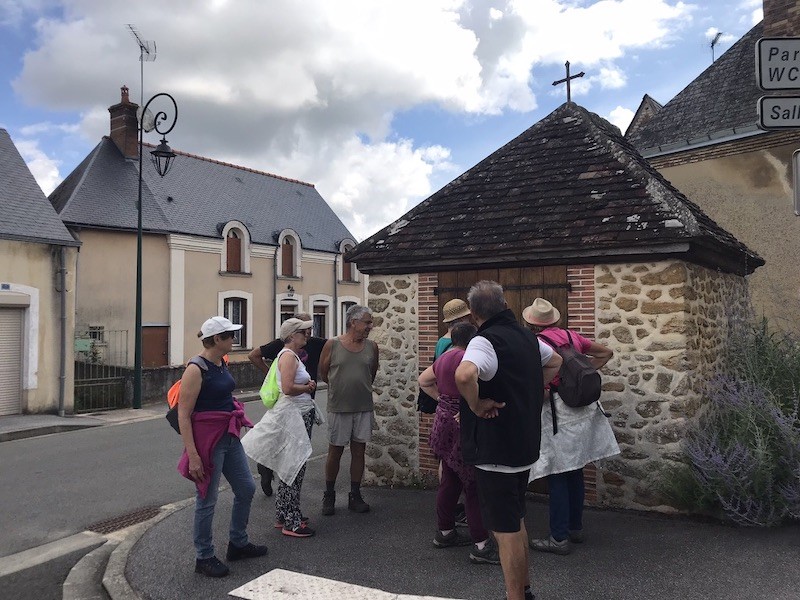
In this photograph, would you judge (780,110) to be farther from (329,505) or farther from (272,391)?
(329,505)

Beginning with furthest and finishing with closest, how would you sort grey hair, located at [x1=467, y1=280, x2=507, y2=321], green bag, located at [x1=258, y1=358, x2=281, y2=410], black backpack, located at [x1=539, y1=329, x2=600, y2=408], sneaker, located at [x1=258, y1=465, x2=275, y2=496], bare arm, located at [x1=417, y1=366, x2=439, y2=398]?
sneaker, located at [x1=258, y1=465, x2=275, y2=496] → green bag, located at [x1=258, y1=358, x2=281, y2=410] → bare arm, located at [x1=417, y1=366, x2=439, y2=398] → black backpack, located at [x1=539, y1=329, x2=600, y2=408] → grey hair, located at [x1=467, y1=280, x2=507, y2=321]

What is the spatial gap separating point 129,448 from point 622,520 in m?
7.62

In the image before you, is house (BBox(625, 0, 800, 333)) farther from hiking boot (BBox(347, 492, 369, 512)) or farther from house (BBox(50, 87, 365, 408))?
house (BBox(50, 87, 365, 408))

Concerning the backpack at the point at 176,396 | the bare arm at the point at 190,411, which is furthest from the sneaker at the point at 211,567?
the backpack at the point at 176,396

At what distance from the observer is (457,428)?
455cm

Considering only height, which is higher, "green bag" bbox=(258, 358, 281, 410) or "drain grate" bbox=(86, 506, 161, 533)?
"green bag" bbox=(258, 358, 281, 410)

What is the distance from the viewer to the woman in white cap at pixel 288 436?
5.01 meters

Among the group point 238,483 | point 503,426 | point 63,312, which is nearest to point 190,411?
point 238,483

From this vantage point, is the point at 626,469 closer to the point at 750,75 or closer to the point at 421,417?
the point at 421,417

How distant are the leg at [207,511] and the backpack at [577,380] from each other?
247cm

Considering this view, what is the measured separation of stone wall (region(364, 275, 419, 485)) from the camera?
22.1 feet

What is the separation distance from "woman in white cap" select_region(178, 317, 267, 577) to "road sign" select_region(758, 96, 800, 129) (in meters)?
3.44

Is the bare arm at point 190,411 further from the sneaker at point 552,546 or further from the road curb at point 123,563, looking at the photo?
the sneaker at point 552,546

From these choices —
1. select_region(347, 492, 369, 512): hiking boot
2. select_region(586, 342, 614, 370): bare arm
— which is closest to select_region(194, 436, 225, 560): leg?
select_region(347, 492, 369, 512): hiking boot
